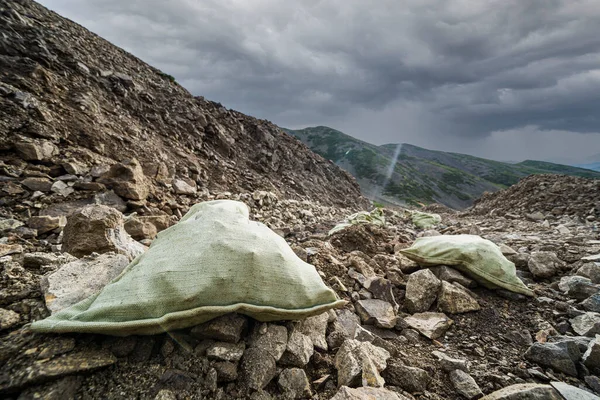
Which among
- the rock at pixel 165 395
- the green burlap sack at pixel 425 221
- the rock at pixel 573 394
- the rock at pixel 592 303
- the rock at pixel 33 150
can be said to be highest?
the rock at pixel 33 150

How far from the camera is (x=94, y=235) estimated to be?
241 cm

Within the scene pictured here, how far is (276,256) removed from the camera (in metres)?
1.75

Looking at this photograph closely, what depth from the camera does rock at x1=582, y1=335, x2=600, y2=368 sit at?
1.75m

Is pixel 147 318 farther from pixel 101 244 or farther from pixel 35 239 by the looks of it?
pixel 35 239

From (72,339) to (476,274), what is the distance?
354cm

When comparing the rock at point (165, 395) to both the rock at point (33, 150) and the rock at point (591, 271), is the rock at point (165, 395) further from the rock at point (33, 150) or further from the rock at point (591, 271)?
the rock at point (33, 150)

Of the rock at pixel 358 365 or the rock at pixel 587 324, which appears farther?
the rock at pixel 587 324

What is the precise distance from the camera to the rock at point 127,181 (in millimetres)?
4816

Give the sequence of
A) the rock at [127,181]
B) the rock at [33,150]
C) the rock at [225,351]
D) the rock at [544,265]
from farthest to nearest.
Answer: the rock at [127,181]
the rock at [33,150]
the rock at [544,265]
the rock at [225,351]

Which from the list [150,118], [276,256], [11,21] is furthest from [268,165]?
[276,256]

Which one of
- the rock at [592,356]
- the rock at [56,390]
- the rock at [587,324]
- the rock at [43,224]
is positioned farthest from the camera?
the rock at [43,224]

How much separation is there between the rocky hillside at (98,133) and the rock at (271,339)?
4305mm

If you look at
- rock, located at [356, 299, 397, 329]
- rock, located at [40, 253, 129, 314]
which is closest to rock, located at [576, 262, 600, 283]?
rock, located at [356, 299, 397, 329]

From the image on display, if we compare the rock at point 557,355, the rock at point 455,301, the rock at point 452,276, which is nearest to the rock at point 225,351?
the rock at point 455,301
